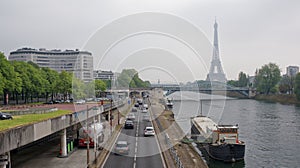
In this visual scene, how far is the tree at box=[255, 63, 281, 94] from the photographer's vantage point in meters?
130

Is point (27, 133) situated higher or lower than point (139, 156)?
higher

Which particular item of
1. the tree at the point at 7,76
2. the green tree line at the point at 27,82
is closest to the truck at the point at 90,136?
the green tree line at the point at 27,82

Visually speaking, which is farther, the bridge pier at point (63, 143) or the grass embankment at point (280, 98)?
the grass embankment at point (280, 98)

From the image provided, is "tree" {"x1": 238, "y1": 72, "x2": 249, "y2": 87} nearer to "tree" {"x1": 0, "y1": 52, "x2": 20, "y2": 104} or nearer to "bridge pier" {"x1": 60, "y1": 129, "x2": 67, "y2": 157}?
"tree" {"x1": 0, "y1": 52, "x2": 20, "y2": 104}

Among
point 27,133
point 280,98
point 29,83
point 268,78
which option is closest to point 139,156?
point 27,133

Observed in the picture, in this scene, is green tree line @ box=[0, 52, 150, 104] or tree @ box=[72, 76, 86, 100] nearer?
green tree line @ box=[0, 52, 150, 104]

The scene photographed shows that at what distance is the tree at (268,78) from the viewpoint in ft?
428

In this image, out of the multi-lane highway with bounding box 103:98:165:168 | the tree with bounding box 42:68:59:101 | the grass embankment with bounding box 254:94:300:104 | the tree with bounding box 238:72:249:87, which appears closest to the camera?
the multi-lane highway with bounding box 103:98:165:168

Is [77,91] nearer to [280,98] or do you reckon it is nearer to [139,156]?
[139,156]

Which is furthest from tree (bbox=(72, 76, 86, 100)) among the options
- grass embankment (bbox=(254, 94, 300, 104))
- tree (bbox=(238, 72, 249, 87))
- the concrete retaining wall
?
tree (bbox=(238, 72, 249, 87))

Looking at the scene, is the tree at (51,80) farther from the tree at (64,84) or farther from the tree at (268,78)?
the tree at (268,78)

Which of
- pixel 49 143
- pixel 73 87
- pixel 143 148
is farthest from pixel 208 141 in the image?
pixel 73 87

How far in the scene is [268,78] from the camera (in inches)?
5197

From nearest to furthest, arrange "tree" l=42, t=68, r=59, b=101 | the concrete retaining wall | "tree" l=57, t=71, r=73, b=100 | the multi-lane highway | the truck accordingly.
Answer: the concrete retaining wall → the multi-lane highway → the truck → "tree" l=42, t=68, r=59, b=101 → "tree" l=57, t=71, r=73, b=100
